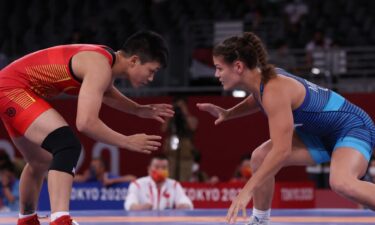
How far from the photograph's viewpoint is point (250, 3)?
589 inches

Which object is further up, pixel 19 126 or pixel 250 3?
pixel 250 3

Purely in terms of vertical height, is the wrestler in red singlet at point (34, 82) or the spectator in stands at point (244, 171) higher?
the wrestler in red singlet at point (34, 82)

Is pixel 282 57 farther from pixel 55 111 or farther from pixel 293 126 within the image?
pixel 55 111

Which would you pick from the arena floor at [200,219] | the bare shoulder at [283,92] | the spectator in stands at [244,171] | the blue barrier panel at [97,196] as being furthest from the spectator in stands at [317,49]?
the bare shoulder at [283,92]

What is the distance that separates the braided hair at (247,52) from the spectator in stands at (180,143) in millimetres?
5550

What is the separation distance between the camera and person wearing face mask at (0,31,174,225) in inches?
166

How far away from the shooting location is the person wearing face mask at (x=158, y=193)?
8.16 meters

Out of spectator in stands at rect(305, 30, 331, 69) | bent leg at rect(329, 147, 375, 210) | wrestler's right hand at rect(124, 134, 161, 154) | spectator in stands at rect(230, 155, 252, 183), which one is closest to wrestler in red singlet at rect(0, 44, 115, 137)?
wrestler's right hand at rect(124, 134, 161, 154)

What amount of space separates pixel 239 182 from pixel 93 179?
1894mm

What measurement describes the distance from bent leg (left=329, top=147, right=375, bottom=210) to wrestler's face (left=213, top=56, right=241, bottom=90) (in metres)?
0.72

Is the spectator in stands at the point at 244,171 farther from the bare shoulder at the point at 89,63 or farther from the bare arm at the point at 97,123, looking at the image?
the bare arm at the point at 97,123

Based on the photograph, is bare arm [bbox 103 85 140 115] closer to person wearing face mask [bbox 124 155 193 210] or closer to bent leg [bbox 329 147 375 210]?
bent leg [bbox 329 147 375 210]

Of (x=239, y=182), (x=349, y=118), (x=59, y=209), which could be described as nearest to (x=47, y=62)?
(x=59, y=209)

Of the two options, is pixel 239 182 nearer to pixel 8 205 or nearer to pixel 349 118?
pixel 8 205
